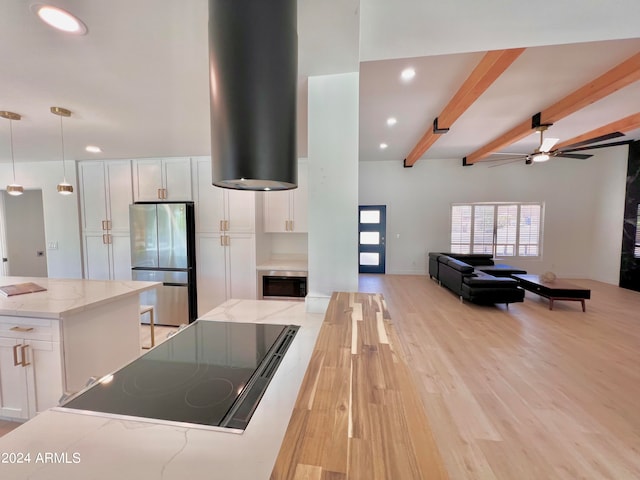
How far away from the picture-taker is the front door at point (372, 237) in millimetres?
7043

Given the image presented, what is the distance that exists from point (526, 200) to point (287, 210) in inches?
251

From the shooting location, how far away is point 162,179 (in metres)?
3.84

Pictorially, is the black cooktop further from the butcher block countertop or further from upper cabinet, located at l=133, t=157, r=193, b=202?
upper cabinet, located at l=133, t=157, r=193, b=202

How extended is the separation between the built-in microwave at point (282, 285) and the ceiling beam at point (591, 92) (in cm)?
393

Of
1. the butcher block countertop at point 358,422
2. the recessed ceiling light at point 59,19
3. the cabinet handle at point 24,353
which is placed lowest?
the cabinet handle at point 24,353

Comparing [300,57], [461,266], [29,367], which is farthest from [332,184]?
[461,266]

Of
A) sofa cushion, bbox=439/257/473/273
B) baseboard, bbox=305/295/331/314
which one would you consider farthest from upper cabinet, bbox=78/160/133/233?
sofa cushion, bbox=439/257/473/273

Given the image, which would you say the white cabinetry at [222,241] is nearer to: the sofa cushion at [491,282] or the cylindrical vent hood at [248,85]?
the cylindrical vent hood at [248,85]

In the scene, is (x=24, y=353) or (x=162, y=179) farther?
(x=162, y=179)

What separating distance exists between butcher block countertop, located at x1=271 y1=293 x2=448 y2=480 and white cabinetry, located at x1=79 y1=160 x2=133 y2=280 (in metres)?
4.23

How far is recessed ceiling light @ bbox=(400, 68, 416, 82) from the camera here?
8.63 feet

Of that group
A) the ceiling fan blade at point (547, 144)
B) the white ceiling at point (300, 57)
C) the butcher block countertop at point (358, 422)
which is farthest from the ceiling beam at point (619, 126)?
the butcher block countertop at point (358, 422)

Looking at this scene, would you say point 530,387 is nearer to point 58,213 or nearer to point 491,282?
point 491,282

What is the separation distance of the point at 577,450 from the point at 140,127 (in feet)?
14.8
